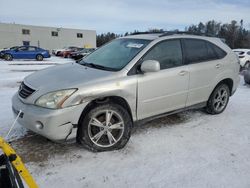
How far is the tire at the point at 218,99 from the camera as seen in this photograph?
5.00 metres

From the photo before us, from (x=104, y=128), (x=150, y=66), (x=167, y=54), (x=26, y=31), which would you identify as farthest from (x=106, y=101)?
(x=26, y=31)

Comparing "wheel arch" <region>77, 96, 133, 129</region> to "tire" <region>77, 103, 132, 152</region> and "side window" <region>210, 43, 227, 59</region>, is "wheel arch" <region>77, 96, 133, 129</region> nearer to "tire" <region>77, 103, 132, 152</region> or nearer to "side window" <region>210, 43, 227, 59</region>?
"tire" <region>77, 103, 132, 152</region>

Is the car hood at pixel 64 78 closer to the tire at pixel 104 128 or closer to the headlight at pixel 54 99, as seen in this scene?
the headlight at pixel 54 99

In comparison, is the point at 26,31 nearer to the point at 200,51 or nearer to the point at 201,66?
the point at 200,51

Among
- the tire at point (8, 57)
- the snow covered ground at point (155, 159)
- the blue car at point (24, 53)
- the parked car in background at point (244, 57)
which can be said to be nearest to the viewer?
the snow covered ground at point (155, 159)

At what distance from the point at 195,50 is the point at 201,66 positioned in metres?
0.32

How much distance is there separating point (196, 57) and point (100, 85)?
6.92 feet

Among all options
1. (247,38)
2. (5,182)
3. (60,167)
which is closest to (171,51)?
(60,167)

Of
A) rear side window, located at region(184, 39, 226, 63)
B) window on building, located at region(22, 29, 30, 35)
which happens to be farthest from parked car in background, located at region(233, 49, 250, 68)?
window on building, located at region(22, 29, 30, 35)

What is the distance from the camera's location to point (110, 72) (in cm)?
358

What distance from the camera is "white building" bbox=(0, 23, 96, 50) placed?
43406 millimetres

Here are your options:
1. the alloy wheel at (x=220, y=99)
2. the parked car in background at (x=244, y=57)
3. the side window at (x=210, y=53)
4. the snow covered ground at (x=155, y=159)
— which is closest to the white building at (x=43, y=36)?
the parked car in background at (x=244, y=57)

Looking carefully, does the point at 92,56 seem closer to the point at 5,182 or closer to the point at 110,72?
the point at 110,72

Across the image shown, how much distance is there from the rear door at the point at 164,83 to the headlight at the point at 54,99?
43.8 inches
